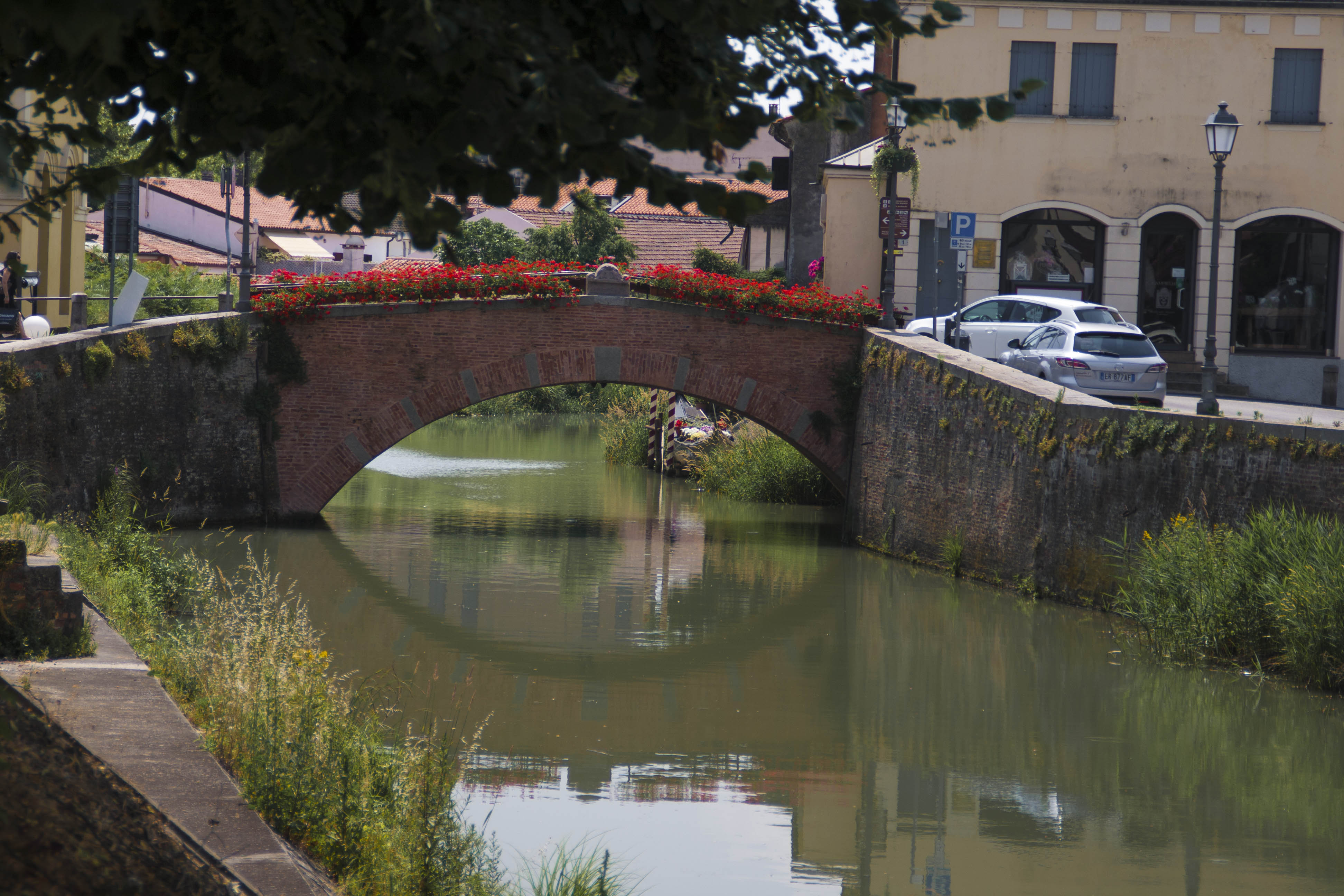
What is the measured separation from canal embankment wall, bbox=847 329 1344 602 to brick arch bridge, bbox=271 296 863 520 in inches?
87.4

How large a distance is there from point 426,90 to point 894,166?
18085 mm

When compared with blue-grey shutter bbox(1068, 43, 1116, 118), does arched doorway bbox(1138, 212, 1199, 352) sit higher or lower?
lower

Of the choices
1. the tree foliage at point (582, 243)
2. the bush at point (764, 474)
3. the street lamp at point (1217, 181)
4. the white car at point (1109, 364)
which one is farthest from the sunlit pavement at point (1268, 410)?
the tree foliage at point (582, 243)

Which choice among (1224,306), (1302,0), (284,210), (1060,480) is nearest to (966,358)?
(1060,480)

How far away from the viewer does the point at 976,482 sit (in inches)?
662

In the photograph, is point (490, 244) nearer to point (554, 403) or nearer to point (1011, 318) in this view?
point (554, 403)

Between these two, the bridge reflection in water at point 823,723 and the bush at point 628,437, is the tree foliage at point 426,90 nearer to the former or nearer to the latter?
the bridge reflection in water at point 823,723

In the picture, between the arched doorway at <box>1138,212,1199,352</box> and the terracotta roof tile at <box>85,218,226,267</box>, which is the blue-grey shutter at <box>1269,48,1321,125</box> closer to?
the arched doorway at <box>1138,212,1199,352</box>

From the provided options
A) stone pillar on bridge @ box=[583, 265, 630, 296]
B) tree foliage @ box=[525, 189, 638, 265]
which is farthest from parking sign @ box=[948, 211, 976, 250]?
tree foliage @ box=[525, 189, 638, 265]

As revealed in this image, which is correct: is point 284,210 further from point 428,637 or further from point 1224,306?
point 428,637

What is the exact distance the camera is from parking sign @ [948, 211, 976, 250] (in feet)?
64.8

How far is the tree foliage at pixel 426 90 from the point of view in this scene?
2842 millimetres

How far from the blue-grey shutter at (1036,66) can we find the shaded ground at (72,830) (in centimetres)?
2365

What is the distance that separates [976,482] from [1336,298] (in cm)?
1268
